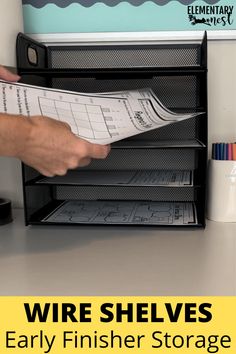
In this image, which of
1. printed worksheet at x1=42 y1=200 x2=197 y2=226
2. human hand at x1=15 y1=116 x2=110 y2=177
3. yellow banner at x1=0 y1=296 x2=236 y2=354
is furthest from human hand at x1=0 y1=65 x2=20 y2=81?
yellow banner at x1=0 y1=296 x2=236 y2=354

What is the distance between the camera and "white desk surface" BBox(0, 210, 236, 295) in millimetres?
563

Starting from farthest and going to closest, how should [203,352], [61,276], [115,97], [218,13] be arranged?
1. [218,13]
2. [115,97]
3. [61,276]
4. [203,352]

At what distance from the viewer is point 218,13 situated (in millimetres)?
927

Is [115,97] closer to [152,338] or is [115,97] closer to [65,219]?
[65,219]

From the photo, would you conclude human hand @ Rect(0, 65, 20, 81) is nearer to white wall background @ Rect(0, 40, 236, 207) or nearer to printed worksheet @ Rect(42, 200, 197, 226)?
printed worksheet @ Rect(42, 200, 197, 226)

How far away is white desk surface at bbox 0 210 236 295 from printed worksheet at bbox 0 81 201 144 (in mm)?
191

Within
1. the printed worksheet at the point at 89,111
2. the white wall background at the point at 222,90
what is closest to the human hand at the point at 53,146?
the printed worksheet at the point at 89,111

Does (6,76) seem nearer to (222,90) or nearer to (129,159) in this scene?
(129,159)

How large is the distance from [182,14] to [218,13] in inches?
3.1

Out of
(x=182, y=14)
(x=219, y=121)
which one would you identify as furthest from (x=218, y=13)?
(x=219, y=121)

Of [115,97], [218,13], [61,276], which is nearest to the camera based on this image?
[61,276]

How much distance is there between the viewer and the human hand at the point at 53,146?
594 mm

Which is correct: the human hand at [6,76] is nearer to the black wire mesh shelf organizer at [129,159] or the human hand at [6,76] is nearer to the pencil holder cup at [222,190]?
the black wire mesh shelf organizer at [129,159]

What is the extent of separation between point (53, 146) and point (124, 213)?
31cm
